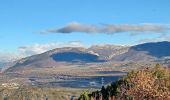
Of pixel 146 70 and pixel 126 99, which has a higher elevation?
pixel 146 70

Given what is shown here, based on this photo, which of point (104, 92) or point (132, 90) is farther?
point (104, 92)

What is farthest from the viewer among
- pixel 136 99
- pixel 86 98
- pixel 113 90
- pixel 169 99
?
pixel 113 90

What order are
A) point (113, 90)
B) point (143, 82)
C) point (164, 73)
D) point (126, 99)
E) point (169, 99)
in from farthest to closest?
point (113, 90)
point (164, 73)
point (126, 99)
point (143, 82)
point (169, 99)

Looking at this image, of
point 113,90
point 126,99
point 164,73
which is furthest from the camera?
point 113,90

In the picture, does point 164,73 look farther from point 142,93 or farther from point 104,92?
point 142,93

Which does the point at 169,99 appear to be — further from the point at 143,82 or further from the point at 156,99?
the point at 143,82

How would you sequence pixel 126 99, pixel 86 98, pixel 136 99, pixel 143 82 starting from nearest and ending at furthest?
pixel 136 99 → pixel 143 82 → pixel 126 99 → pixel 86 98

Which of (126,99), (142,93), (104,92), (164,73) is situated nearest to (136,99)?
(142,93)

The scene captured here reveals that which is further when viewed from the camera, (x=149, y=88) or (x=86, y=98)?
(x=86, y=98)

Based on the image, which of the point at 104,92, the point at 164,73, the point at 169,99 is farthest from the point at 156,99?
the point at 104,92
